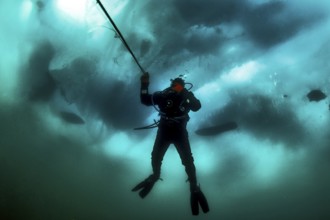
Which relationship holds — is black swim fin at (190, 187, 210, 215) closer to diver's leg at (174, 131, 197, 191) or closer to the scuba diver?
the scuba diver

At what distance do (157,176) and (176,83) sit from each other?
2951 mm

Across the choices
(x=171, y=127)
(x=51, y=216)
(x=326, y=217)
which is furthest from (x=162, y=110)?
(x=326, y=217)

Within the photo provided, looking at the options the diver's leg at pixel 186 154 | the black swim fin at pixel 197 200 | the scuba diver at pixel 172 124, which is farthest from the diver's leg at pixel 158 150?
the black swim fin at pixel 197 200

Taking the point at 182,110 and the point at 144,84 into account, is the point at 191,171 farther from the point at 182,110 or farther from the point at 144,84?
the point at 144,84

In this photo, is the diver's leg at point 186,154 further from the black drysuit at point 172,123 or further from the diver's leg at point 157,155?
the diver's leg at point 157,155

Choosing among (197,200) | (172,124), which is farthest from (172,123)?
(197,200)

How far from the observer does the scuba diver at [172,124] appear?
29.6ft

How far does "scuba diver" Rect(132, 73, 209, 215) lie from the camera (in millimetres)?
9008

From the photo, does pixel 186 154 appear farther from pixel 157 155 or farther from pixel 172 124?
pixel 172 124

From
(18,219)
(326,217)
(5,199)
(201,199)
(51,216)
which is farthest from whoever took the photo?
(326,217)

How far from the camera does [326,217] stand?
3885 inches

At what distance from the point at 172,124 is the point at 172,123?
31 mm

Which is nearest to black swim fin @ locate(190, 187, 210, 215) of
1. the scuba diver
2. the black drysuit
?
the scuba diver

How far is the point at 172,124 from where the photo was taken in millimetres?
8969
